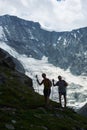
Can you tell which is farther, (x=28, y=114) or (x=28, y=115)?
(x=28, y=114)

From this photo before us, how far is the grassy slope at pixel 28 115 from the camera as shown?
33.5 metres

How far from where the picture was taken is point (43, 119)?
37.1m

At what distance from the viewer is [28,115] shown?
3675 centimetres

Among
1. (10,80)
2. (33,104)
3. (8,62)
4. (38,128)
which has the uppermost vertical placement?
(8,62)

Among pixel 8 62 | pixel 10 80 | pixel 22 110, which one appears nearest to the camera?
pixel 22 110

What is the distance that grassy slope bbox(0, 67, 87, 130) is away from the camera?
33.5 metres

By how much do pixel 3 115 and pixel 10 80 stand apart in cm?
1993

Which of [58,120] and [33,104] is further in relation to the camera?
[33,104]

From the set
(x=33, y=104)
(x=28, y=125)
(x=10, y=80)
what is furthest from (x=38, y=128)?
(x=10, y=80)

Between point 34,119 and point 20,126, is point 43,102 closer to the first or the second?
point 34,119

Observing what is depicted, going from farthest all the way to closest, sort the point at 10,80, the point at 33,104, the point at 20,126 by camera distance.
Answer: the point at 10,80
the point at 33,104
the point at 20,126

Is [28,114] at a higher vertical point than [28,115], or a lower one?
higher

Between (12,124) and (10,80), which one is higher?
(10,80)

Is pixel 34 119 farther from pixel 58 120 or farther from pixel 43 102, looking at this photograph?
pixel 43 102
